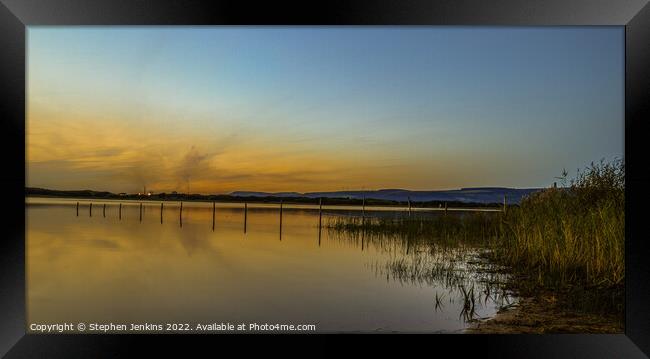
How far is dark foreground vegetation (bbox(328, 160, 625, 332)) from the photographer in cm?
410

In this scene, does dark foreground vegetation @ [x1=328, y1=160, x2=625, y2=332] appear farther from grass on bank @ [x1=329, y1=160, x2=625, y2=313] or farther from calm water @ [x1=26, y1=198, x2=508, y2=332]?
calm water @ [x1=26, y1=198, x2=508, y2=332]

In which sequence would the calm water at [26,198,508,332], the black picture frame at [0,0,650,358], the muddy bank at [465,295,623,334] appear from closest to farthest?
the black picture frame at [0,0,650,358]
the muddy bank at [465,295,623,334]
the calm water at [26,198,508,332]

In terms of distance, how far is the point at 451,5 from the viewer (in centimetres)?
284

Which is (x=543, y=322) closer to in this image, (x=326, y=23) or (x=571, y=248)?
(x=571, y=248)

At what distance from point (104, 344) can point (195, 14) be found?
82.2 inches

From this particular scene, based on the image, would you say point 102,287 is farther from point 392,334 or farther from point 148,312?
point 392,334

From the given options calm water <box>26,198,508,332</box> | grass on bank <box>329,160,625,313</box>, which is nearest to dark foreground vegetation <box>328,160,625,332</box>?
grass on bank <box>329,160,625,313</box>

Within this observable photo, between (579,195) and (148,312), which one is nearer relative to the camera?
(148,312)

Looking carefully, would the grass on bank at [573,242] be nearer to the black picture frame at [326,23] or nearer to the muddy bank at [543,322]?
the muddy bank at [543,322]

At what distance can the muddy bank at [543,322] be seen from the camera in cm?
353

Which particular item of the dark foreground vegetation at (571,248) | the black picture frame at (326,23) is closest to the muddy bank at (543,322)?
the dark foreground vegetation at (571,248)

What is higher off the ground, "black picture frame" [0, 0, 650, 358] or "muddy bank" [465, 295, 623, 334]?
"black picture frame" [0, 0, 650, 358]

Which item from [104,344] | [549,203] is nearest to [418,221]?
[549,203]

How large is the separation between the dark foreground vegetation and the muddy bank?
0.08ft
